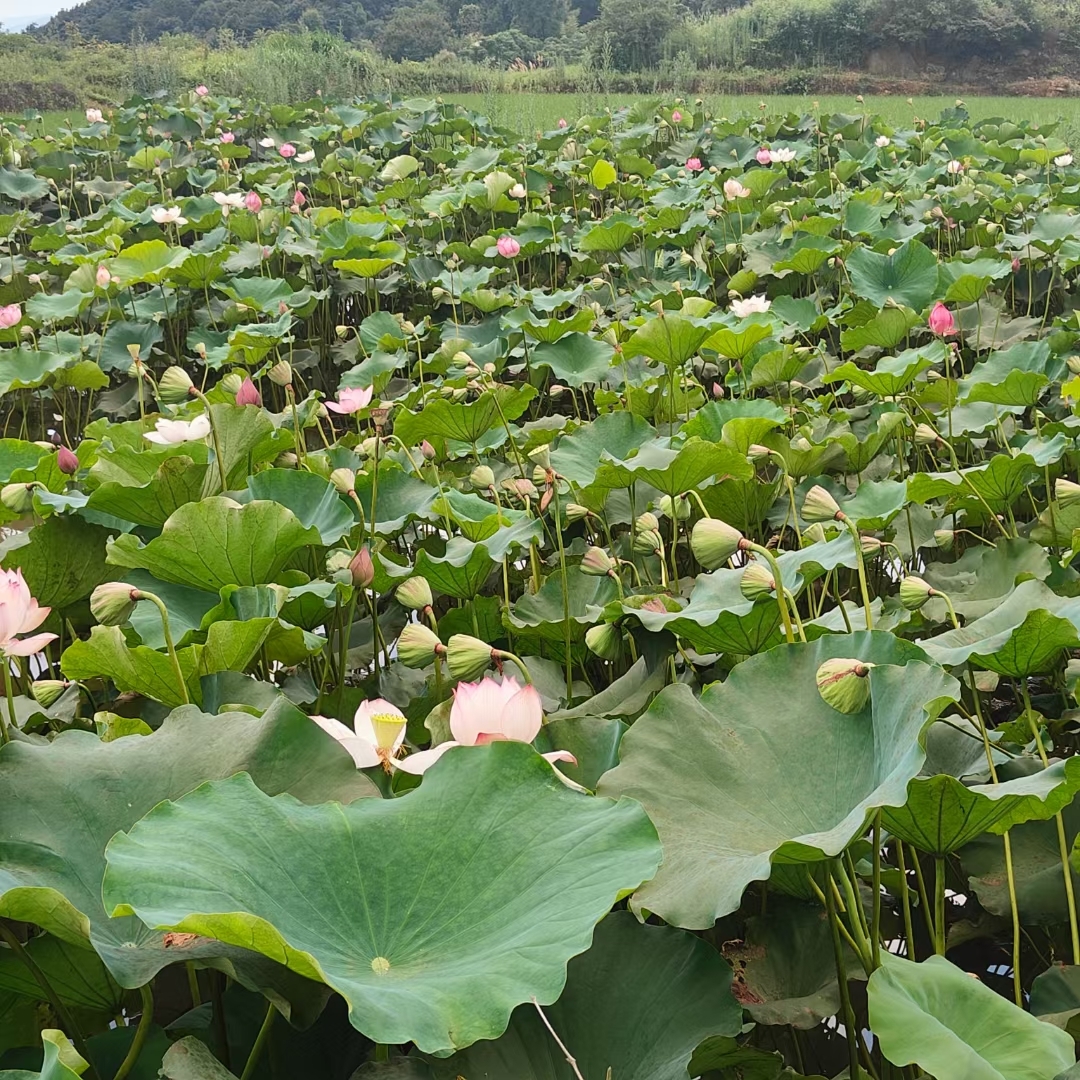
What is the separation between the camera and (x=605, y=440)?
201cm

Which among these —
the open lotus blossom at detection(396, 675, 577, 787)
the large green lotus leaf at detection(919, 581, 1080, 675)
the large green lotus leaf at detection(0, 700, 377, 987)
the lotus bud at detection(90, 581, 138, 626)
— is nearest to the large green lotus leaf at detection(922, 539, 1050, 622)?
the large green lotus leaf at detection(919, 581, 1080, 675)

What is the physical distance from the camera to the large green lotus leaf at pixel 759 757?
2.79 ft

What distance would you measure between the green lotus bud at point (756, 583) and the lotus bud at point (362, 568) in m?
0.47

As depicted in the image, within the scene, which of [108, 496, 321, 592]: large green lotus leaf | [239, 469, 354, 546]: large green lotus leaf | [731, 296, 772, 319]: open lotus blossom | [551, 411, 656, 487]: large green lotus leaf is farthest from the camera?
[731, 296, 772, 319]: open lotus blossom

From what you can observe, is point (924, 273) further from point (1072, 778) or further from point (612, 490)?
point (1072, 778)

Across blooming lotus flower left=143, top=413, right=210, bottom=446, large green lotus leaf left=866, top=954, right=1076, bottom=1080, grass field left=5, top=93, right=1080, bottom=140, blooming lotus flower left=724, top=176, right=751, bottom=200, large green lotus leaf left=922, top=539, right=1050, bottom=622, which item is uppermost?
grass field left=5, top=93, right=1080, bottom=140

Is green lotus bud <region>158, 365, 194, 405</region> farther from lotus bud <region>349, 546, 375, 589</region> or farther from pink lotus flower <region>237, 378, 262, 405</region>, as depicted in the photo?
lotus bud <region>349, 546, 375, 589</region>

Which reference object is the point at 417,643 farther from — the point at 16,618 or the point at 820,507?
the point at 820,507

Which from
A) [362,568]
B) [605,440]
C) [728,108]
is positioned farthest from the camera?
[728,108]

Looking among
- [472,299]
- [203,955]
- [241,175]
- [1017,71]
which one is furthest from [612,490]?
[1017,71]

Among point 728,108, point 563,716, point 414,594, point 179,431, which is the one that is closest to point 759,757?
point 563,716

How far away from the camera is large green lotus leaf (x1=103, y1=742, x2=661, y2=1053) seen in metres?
0.64

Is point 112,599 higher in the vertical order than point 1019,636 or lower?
higher

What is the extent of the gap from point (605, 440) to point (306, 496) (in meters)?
0.59
